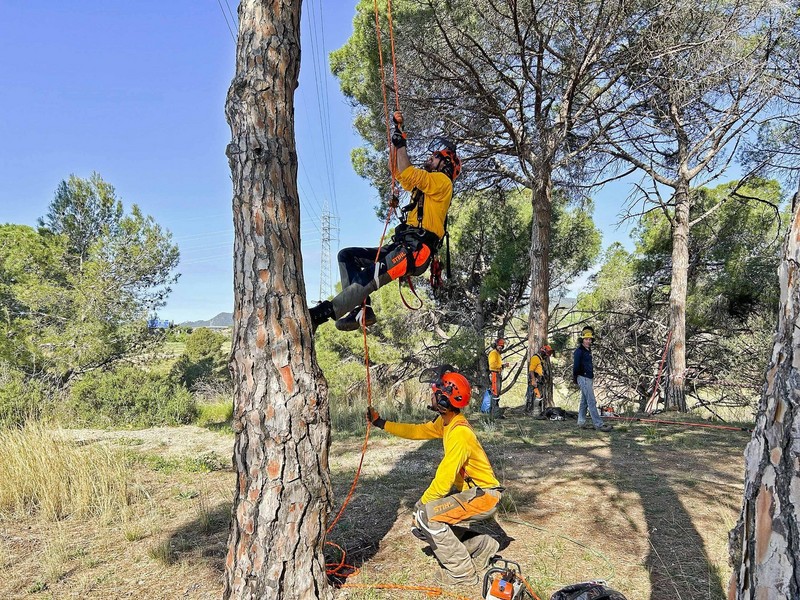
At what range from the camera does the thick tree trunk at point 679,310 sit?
1119cm

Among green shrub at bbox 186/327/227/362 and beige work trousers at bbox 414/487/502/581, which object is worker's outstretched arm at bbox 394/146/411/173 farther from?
green shrub at bbox 186/327/227/362

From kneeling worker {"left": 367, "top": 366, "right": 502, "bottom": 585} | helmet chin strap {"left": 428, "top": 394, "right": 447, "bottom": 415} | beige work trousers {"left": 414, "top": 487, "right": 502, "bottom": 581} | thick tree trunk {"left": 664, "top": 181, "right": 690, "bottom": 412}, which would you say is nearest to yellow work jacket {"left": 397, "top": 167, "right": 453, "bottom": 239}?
kneeling worker {"left": 367, "top": 366, "right": 502, "bottom": 585}

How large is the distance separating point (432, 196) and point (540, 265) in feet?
21.3

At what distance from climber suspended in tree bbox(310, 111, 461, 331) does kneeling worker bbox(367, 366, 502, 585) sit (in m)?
0.82

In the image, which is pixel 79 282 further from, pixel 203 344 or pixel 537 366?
pixel 537 366

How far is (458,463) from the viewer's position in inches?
136

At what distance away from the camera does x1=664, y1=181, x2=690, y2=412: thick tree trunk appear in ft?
36.7

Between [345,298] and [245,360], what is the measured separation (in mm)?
1227

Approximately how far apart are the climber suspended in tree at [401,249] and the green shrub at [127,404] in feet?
22.5

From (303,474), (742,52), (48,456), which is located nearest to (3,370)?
(48,456)

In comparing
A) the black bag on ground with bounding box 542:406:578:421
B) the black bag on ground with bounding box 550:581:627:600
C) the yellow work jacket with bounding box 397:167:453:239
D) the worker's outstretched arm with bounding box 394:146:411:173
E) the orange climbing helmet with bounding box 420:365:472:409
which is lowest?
the black bag on ground with bounding box 542:406:578:421

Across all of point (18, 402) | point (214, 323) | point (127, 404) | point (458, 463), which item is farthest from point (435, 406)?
point (214, 323)

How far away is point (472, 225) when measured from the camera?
15508 millimetres

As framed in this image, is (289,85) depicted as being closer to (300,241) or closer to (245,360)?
(300,241)
